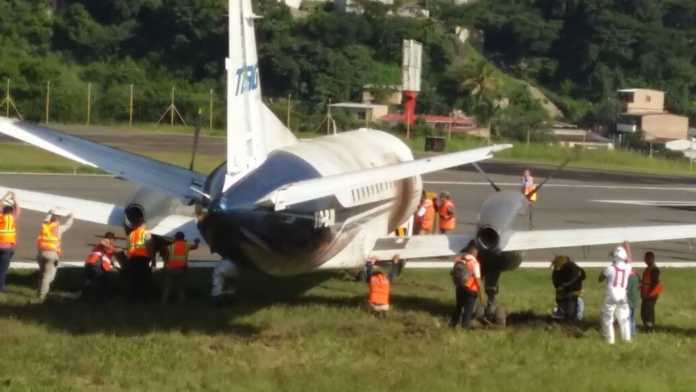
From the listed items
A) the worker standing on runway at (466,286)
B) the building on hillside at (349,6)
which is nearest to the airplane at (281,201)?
the worker standing on runway at (466,286)

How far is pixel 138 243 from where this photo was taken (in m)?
22.8

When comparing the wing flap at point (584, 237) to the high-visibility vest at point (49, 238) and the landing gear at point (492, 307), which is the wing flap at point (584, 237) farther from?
the high-visibility vest at point (49, 238)

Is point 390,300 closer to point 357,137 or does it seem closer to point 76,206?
point 357,137

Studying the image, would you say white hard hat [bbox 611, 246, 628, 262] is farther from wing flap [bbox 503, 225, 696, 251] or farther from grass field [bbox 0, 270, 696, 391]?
wing flap [bbox 503, 225, 696, 251]

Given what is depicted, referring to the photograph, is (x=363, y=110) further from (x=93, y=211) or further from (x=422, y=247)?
(x=422, y=247)

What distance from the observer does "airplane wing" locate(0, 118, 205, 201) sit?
21359 millimetres

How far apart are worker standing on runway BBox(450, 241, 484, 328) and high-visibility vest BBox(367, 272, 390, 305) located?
49.5 inches

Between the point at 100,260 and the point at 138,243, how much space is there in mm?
784

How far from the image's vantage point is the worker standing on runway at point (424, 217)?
→ 29812 millimetres

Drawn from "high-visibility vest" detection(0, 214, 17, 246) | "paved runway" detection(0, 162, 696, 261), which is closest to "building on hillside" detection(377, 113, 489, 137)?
"paved runway" detection(0, 162, 696, 261)

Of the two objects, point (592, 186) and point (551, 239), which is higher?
point (551, 239)

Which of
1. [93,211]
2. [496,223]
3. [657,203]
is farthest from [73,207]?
[657,203]

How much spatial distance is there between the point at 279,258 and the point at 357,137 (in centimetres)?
811

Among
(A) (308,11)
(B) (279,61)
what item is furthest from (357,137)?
(A) (308,11)
